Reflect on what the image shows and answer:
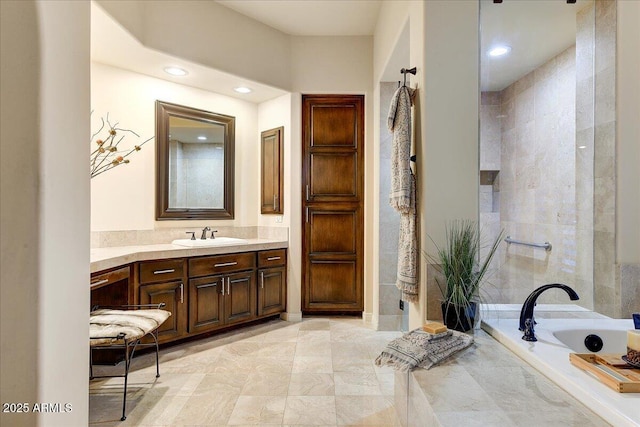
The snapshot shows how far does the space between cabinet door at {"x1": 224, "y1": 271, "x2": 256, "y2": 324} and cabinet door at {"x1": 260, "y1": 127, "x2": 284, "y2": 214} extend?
86cm

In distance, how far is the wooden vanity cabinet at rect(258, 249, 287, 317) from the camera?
11.7 ft

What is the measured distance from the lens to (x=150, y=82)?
3287 mm

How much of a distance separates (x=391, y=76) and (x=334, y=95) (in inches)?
28.9

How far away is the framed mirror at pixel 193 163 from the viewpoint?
3.37m

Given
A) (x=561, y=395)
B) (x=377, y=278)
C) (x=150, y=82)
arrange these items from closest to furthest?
(x=561, y=395), (x=150, y=82), (x=377, y=278)

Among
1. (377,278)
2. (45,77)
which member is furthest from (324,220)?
(45,77)

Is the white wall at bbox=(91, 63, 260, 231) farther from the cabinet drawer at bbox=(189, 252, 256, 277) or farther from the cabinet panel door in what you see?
the cabinet panel door

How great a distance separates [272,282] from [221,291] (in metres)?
0.62

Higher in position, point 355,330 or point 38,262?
point 38,262

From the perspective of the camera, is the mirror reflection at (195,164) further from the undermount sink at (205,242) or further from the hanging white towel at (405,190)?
the hanging white towel at (405,190)

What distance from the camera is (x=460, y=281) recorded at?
5.73 ft

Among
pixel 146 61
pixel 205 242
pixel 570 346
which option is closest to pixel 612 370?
pixel 570 346

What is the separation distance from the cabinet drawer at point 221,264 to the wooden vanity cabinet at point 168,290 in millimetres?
102

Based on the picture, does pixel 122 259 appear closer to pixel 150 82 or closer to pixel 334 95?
pixel 150 82
